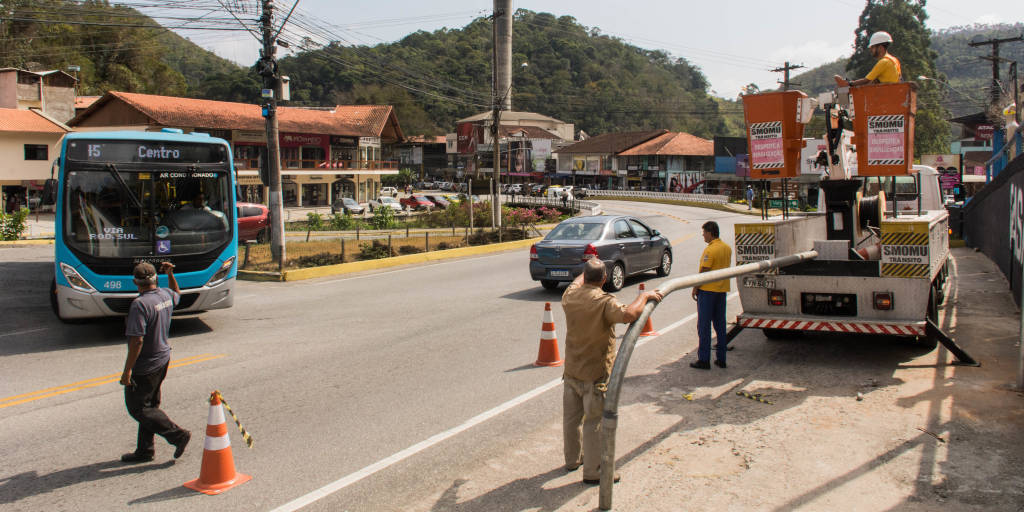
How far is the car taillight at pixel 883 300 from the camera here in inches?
318

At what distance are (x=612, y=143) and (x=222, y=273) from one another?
8476 cm

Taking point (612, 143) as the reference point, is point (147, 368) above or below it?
below

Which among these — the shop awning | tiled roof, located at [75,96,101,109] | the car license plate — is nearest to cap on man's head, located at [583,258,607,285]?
the car license plate

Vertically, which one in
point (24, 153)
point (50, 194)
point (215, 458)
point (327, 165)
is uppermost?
point (24, 153)

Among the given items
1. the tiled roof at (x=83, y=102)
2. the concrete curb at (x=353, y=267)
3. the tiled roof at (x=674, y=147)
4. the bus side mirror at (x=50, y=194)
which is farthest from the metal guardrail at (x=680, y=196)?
the bus side mirror at (x=50, y=194)

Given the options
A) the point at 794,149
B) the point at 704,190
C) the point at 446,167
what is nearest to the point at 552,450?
the point at 794,149

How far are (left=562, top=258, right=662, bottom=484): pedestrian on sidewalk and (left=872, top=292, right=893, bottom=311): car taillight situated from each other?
14.1 ft

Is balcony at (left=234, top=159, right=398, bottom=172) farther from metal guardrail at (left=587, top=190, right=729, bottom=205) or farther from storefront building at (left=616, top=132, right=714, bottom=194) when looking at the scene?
storefront building at (left=616, top=132, right=714, bottom=194)

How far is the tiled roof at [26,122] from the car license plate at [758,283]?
53.5 meters

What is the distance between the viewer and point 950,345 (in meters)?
8.09

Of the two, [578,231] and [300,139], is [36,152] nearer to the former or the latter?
[300,139]

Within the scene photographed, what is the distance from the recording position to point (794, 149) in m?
9.08

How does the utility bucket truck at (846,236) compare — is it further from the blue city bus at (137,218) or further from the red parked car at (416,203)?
the red parked car at (416,203)

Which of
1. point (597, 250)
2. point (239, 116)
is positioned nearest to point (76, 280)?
point (597, 250)
